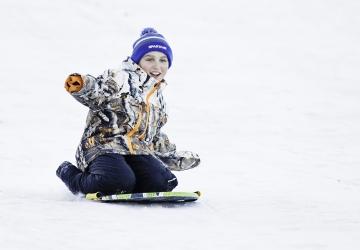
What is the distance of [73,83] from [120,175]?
660 millimetres

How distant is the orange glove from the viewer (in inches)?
172

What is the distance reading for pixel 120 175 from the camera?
4.60 meters

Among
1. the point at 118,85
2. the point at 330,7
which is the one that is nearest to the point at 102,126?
the point at 118,85

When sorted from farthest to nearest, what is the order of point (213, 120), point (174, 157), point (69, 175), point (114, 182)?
point (213, 120), point (174, 157), point (69, 175), point (114, 182)

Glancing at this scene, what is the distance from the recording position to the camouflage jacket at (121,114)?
15.6 ft

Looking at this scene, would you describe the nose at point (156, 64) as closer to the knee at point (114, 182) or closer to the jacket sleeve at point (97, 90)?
the jacket sleeve at point (97, 90)

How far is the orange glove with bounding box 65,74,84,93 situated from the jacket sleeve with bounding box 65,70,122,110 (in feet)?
0.09

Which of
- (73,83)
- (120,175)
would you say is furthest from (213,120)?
(73,83)

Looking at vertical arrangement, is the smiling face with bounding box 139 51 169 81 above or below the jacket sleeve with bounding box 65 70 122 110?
above

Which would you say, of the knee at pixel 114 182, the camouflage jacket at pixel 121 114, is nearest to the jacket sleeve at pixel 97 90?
the camouflage jacket at pixel 121 114

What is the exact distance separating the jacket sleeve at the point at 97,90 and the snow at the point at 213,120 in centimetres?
63

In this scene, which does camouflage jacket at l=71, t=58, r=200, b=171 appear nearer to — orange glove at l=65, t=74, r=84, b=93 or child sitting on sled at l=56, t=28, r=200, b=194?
child sitting on sled at l=56, t=28, r=200, b=194

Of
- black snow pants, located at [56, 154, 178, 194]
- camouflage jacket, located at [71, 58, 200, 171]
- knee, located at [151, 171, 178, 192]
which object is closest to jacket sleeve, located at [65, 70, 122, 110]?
camouflage jacket, located at [71, 58, 200, 171]

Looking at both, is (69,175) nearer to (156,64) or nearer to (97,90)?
(97,90)
